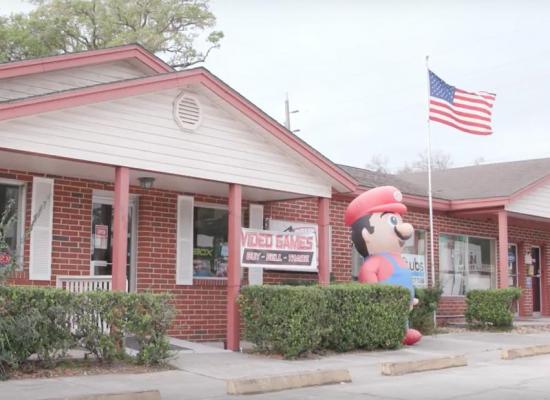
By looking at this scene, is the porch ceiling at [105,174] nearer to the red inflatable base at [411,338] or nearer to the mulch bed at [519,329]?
the red inflatable base at [411,338]

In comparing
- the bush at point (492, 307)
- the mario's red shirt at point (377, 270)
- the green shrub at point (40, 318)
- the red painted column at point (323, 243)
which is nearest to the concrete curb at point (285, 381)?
the green shrub at point (40, 318)

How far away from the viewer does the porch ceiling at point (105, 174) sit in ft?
35.2

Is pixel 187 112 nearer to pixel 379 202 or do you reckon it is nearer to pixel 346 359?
pixel 379 202

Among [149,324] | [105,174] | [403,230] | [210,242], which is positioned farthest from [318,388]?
[210,242]

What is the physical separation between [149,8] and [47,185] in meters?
28.0

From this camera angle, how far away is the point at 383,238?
45.0 ft

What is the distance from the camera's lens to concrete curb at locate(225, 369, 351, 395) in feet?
27.8

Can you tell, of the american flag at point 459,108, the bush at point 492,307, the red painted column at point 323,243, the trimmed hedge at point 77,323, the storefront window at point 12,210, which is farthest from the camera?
the american flag at point 459,108

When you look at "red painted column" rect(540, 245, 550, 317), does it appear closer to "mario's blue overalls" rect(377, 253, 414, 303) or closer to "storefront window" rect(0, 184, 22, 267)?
"mario's blue overalls" rect(377, 253, 414, 303)

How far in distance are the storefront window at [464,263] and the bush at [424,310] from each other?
9.08 ft

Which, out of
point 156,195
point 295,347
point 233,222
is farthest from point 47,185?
point 295,347

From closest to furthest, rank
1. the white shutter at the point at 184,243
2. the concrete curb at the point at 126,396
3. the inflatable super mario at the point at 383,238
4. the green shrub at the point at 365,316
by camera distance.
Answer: the concrete curb at the point at 126,396, the green shrub at the point at 365,316, the white shutter at the point at 184,243, the inflatable super mario at the point at 383,238

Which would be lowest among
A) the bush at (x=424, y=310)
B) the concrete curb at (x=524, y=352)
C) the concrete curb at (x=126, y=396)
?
the concrete curb at (x=524, y=352)

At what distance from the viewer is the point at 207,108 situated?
11.7 metres
